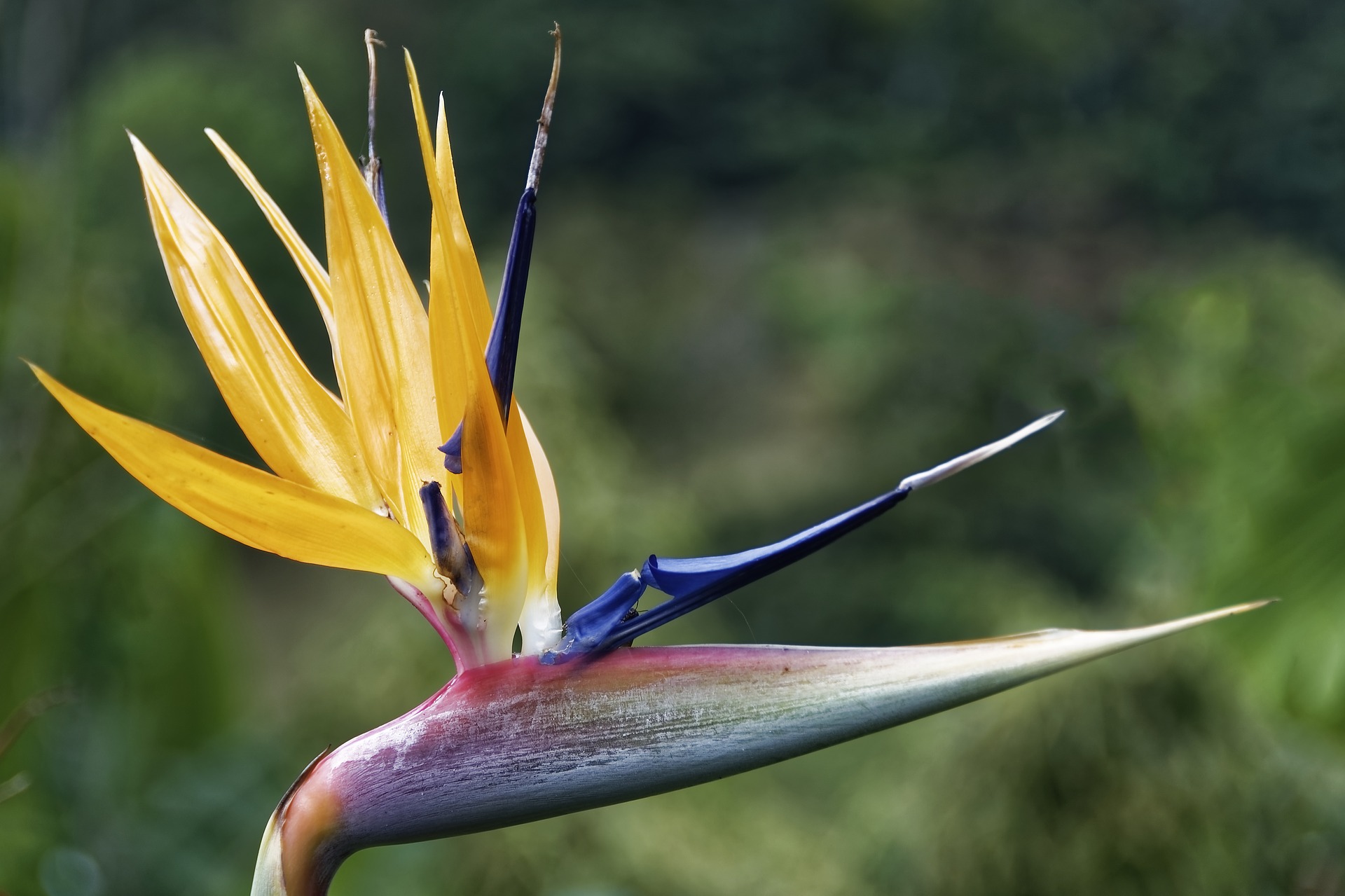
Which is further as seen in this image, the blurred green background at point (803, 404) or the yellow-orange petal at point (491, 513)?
the blurred green background at point (803, 404)

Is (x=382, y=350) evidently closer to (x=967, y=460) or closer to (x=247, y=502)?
(x=247, y=502)

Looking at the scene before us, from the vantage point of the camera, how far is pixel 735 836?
73.2 inches

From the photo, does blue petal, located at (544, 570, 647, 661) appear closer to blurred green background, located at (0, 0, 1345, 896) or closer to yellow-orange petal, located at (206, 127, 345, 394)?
yellow-orange petal, located at (206, 127, 345, 394)

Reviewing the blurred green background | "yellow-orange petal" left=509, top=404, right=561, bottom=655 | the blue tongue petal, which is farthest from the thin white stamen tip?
the blurred green background

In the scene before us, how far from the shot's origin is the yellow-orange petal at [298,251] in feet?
1.38

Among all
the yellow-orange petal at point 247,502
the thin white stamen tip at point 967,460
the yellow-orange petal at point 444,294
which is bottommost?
the yellow-orange petal at point 247,502

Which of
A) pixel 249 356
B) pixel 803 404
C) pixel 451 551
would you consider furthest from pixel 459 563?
pixel 803 404

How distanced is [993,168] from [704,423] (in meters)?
1.80

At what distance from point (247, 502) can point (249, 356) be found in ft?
0.27

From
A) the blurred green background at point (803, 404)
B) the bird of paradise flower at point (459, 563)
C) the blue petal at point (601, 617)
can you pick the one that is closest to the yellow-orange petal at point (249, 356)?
the bird of paradise flower at point (459, 563)

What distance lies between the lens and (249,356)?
0.40 metres

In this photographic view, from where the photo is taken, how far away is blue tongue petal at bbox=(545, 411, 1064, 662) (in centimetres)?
34

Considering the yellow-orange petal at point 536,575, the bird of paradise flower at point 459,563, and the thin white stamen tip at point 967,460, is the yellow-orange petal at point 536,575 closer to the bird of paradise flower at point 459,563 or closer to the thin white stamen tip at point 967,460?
the bird of paradise flower at point 459,563

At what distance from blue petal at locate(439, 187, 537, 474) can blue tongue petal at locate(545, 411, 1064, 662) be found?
0.07m
